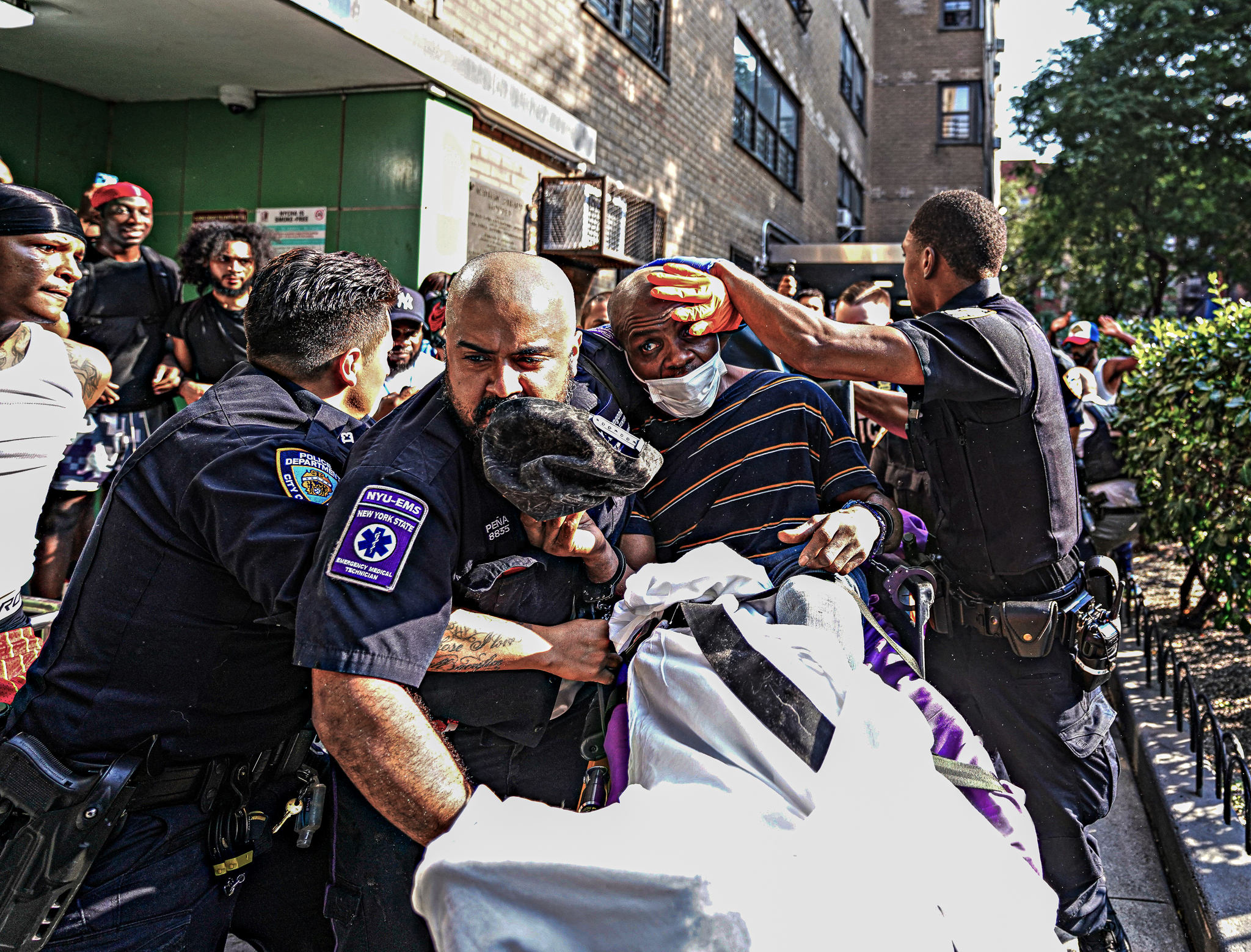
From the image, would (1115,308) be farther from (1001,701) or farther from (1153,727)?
(1001,701)

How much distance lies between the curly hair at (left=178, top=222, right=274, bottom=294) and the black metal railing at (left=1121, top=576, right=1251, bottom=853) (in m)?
5.62

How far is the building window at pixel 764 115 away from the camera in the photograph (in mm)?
14695

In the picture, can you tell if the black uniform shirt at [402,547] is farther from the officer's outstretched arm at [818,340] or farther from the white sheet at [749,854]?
the officer's outstretched arm at [818,340]

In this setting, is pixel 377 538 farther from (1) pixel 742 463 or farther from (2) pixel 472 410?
(1) pixel 742 463

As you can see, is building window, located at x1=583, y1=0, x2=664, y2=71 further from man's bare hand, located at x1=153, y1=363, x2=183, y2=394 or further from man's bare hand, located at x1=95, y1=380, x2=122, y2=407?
man's bare hand, located at x1=95, y1=380, x2=122, y2=407

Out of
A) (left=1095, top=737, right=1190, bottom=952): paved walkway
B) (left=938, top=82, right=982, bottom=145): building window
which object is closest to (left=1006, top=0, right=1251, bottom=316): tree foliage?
(left=938, top=82, right=982, bottom=145): building window

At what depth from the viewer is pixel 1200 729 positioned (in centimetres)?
447

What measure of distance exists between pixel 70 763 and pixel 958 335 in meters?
2.67

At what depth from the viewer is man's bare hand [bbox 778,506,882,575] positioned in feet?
7.25

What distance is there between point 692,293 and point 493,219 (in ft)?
19.1

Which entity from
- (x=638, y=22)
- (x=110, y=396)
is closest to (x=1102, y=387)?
(x=638, y=22)

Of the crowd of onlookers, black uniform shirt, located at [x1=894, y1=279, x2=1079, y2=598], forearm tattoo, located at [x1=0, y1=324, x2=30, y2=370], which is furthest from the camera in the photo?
the crowd of onlookers

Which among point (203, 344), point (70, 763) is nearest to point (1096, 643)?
point (70, 763)

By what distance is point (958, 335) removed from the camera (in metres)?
3.00
